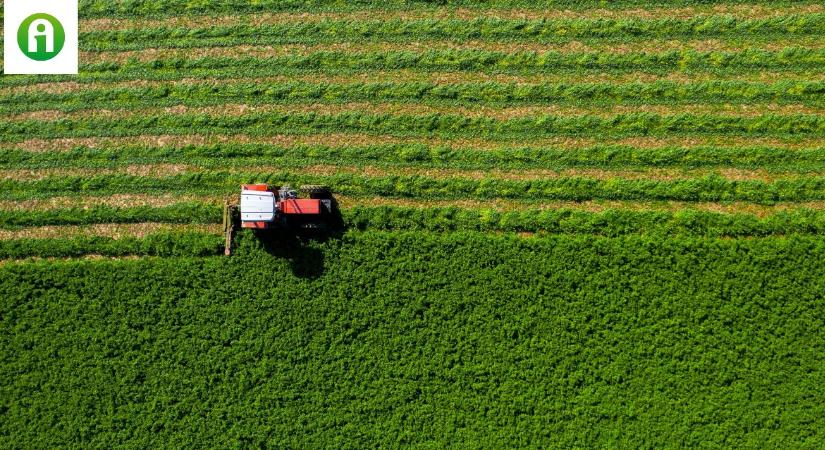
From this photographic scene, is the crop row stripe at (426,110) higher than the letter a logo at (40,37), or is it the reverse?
the letter a logo at (40,37)

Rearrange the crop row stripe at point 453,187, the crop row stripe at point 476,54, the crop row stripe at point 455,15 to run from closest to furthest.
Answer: the crop row stripe at point 453,187 → the crop row stripe at point 476,54 → the crop row stripe at point 455,15

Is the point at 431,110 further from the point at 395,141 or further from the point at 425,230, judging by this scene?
the point at 425,230

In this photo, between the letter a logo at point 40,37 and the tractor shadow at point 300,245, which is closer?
the tractor shadow at point 300,245

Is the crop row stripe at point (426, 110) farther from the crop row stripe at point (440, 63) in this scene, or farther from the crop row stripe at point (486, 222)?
the crop row stripe at point (486, 222)

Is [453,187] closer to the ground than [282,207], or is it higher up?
higher up

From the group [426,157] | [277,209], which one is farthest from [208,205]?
[426,157]

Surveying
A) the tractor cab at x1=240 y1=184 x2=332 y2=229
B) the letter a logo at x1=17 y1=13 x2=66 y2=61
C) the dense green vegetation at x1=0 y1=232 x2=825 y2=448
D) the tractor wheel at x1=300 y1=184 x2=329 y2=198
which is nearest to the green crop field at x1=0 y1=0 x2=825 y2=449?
the dense green vegetation at x1=0 y1=232 x2=825 y2=448

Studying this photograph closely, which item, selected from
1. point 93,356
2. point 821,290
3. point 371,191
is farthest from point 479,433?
point 93,356

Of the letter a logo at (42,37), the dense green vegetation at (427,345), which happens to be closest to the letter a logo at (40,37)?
the letter a logo at (42,37)

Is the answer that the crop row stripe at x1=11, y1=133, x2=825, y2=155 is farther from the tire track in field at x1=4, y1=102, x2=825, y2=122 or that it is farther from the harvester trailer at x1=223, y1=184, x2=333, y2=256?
the harvester trailer at x1=223, y1=184, x2=333, y2=256
